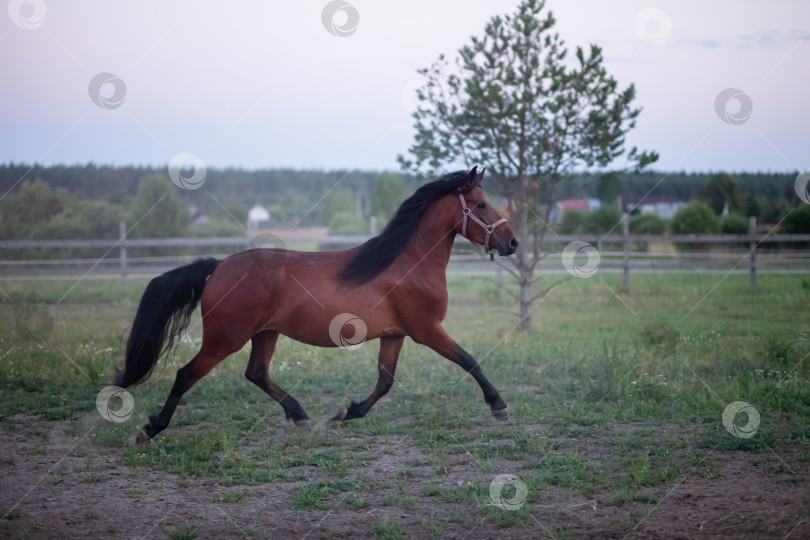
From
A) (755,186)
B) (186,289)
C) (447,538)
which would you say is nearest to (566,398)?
(447,538)

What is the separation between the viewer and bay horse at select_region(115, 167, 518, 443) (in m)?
5.58

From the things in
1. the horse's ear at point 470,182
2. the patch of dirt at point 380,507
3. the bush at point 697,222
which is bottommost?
the patch of dirt at point 380,507

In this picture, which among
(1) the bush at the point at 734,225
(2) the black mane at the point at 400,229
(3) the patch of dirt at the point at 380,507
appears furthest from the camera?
(1) the bush at the point at 734,225

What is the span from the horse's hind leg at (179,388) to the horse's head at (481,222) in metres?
2.38

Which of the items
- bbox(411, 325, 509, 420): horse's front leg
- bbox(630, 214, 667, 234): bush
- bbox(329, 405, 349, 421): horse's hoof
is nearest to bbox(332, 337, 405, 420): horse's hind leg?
bbox(329, 405, 349, 421): horse's hoof

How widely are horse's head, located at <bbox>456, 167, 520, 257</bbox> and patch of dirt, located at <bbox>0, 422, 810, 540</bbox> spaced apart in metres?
1.83

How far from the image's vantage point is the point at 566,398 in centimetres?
676

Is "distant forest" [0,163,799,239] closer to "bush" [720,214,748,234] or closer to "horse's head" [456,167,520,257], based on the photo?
"bush" [720,214,748,234]

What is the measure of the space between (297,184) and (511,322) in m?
79.7

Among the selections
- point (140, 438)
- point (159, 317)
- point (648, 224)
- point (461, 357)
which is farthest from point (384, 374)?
point (648, 224)

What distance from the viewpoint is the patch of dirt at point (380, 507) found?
12.3 ft

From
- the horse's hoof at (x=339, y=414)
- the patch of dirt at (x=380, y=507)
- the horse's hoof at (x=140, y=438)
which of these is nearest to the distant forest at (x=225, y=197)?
the horse's hoof at (x=339, y=414)

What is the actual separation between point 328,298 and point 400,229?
35.5 inches

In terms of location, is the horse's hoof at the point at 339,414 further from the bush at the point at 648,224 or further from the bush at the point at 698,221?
the bush at the point at 648,224
